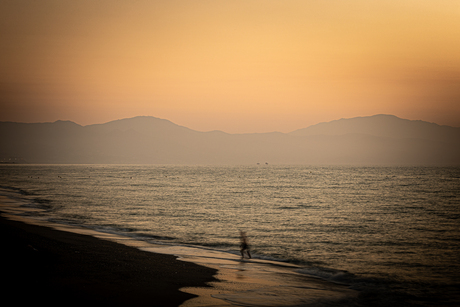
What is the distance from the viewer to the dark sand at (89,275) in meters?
11.2

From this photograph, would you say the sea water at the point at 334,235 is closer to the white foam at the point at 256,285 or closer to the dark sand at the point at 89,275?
the white foam at the point at 256,285

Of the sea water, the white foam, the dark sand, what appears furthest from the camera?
the sea water

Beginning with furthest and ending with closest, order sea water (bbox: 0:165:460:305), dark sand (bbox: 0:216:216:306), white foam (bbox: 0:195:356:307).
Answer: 1. sea water (bbox: 0:165:460:305)
2. white foam (bbox: 0:195:356:307)
3. dark sand (bbox: 0:216:216:306)

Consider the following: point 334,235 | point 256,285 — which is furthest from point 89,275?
point 334,235

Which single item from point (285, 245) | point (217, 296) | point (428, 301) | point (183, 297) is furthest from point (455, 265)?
point (183, 297)

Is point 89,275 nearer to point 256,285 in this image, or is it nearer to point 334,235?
point 256,285

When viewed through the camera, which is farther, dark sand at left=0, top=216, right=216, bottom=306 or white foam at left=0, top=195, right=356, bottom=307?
white foam at left=0, top=195, right=356, bottom=307

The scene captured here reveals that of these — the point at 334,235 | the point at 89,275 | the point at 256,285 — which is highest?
the point at 89,275

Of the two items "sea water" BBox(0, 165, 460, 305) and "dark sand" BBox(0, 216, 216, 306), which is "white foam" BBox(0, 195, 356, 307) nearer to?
"dark sand" BBox(0, 216, 216, 306)

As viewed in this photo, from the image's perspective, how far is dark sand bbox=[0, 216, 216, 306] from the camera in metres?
11.2

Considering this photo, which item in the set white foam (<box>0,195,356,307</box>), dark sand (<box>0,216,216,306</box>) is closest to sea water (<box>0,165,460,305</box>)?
white foam (<box>0,195,356,307</box>)

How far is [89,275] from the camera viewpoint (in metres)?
13.6

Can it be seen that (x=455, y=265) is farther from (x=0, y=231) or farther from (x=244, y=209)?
(x=244, y=209)

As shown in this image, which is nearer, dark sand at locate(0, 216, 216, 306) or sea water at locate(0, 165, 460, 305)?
dark sand at locate(0, 216, 216, 306)
